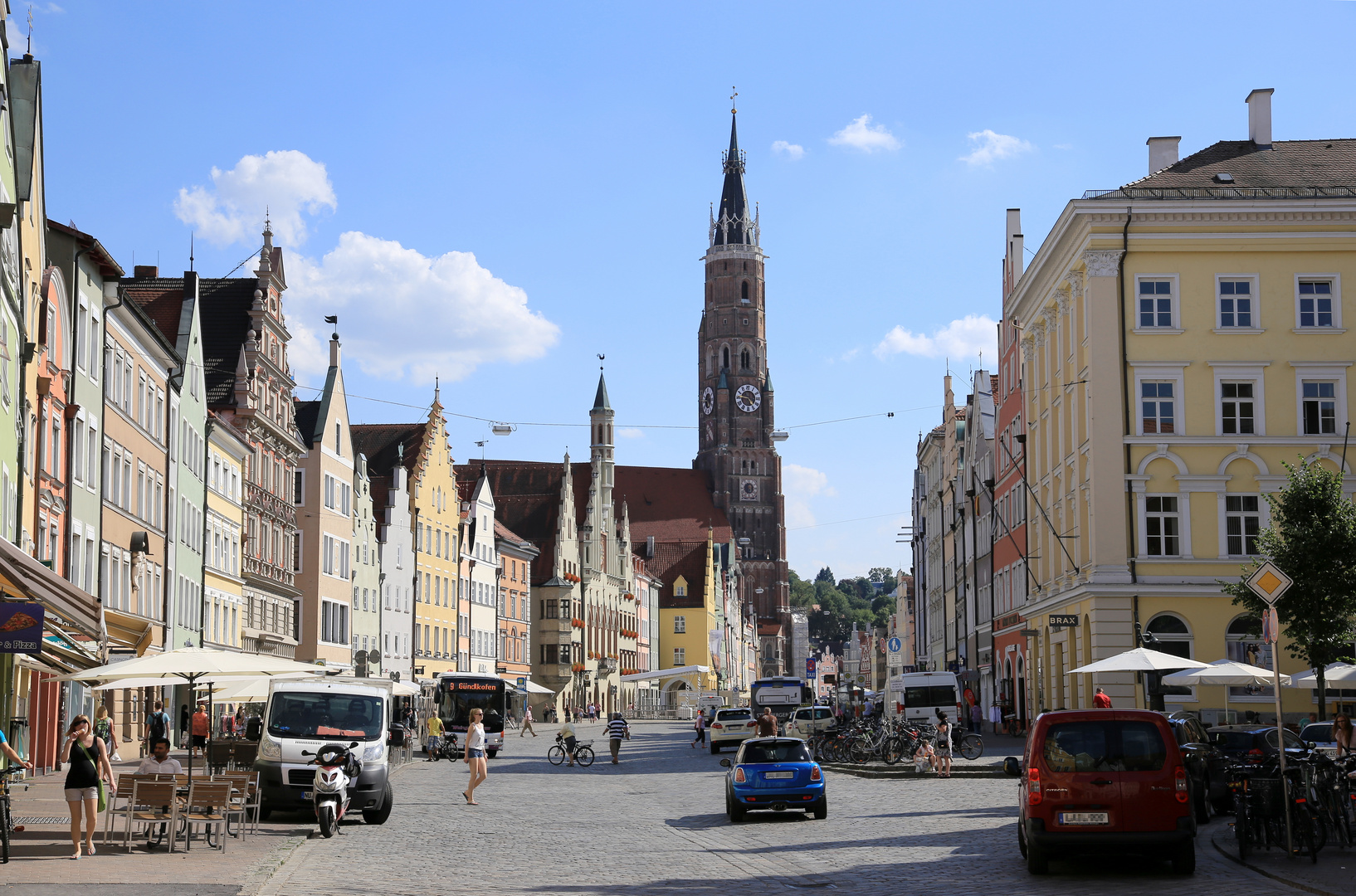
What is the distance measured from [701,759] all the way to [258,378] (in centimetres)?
2131

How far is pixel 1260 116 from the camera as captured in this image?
49.9m

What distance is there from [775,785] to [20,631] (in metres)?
11.1

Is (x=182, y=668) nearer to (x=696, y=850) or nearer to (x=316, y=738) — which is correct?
(x=316, y=738)

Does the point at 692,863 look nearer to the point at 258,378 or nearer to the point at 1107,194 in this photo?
the point at 1107,194

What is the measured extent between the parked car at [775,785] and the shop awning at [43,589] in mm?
9385

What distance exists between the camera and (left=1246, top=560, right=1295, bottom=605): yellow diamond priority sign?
17.2 metres

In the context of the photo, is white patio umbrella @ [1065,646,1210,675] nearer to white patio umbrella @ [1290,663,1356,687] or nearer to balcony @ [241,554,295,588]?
white patio umbrella @ [1290,663,1356,687]

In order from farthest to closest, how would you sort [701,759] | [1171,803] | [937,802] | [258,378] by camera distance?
[258,378], [701,759], [937,802], [1171,803]

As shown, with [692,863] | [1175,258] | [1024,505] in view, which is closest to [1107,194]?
[1175,258]

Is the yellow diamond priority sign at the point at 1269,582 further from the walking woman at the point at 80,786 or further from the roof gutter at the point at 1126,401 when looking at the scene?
the roof gutter at the point at 1126,401

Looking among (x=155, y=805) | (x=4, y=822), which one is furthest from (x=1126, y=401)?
(x=4, y=822)

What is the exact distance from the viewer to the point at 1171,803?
1588cm

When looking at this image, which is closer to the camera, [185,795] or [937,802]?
[185,795]

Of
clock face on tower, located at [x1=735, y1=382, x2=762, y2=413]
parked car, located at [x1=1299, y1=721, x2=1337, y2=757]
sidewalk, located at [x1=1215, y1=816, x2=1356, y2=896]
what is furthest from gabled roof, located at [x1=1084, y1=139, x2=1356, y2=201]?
clock face on tower, located at [x1=735, y1=382, x2=762, y2=413]
